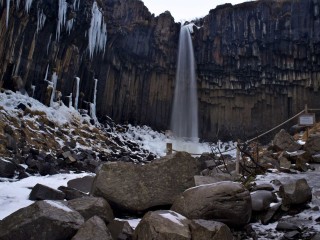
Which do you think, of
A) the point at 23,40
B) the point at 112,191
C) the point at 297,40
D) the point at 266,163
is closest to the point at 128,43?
the point at 23,40

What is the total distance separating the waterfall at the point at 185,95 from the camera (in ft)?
117

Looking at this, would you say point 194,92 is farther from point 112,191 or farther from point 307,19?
point 112,191

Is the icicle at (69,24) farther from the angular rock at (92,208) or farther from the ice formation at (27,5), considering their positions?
the angular rock at (92,208)

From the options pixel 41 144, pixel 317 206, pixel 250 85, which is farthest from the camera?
pixel 250 85

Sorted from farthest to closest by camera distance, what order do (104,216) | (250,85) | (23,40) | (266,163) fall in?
(250,85), (23,40), (266,163), (104,216)

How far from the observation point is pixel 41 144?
1750cm

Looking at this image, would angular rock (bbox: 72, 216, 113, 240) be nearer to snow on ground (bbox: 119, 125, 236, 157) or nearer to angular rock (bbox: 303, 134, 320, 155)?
angular rock (bbox: 303, 134, 320, 155)

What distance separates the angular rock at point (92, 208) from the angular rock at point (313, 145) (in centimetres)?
776

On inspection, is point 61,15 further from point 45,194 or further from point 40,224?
point 40,224

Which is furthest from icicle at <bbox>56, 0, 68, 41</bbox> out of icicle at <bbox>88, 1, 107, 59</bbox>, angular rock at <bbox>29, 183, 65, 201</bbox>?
angular rock at <bbox>29, 183, 65, 201</bbox>

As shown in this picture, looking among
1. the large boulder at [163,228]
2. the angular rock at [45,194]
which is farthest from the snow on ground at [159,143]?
the large boulder at [163,228]

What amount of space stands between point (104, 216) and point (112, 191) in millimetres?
756

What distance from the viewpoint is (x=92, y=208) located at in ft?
18.6

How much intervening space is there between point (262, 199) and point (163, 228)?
2456mm
